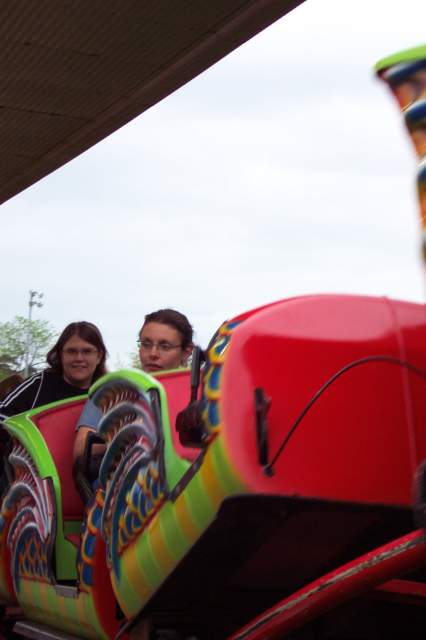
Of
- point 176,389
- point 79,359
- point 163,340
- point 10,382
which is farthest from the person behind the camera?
point 10,382

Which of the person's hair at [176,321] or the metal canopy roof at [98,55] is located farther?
the metal canopy roof at [98,55]

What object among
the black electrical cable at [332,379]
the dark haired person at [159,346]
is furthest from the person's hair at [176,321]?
the black electrical cable at [332,379]

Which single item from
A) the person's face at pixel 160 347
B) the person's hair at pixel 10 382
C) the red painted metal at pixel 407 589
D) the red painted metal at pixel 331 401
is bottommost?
the red painted metal at pixel 407 589

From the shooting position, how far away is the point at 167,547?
3334 millimetres

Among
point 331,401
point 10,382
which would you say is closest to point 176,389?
point 331,401

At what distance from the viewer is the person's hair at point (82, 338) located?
5570 millimetres

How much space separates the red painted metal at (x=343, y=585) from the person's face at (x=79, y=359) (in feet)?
8.00

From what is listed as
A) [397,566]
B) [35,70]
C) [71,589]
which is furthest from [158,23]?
[397,566]

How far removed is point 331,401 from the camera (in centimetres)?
298

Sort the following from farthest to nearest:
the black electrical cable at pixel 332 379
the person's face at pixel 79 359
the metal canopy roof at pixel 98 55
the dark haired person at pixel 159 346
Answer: the metal canopy roof at pixel 98 55 < the person's face at pixel 79 359 < the dark haired person at pixel 159 346 < the black electrical cable at pixel 332 379

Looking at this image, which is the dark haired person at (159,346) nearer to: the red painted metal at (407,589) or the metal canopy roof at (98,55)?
the red painted metal at (407,589)

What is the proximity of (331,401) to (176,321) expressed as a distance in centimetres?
194

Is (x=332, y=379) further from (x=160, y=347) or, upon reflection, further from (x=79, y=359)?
(x=79, y=359)

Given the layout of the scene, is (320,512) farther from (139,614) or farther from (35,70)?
(35,70)
